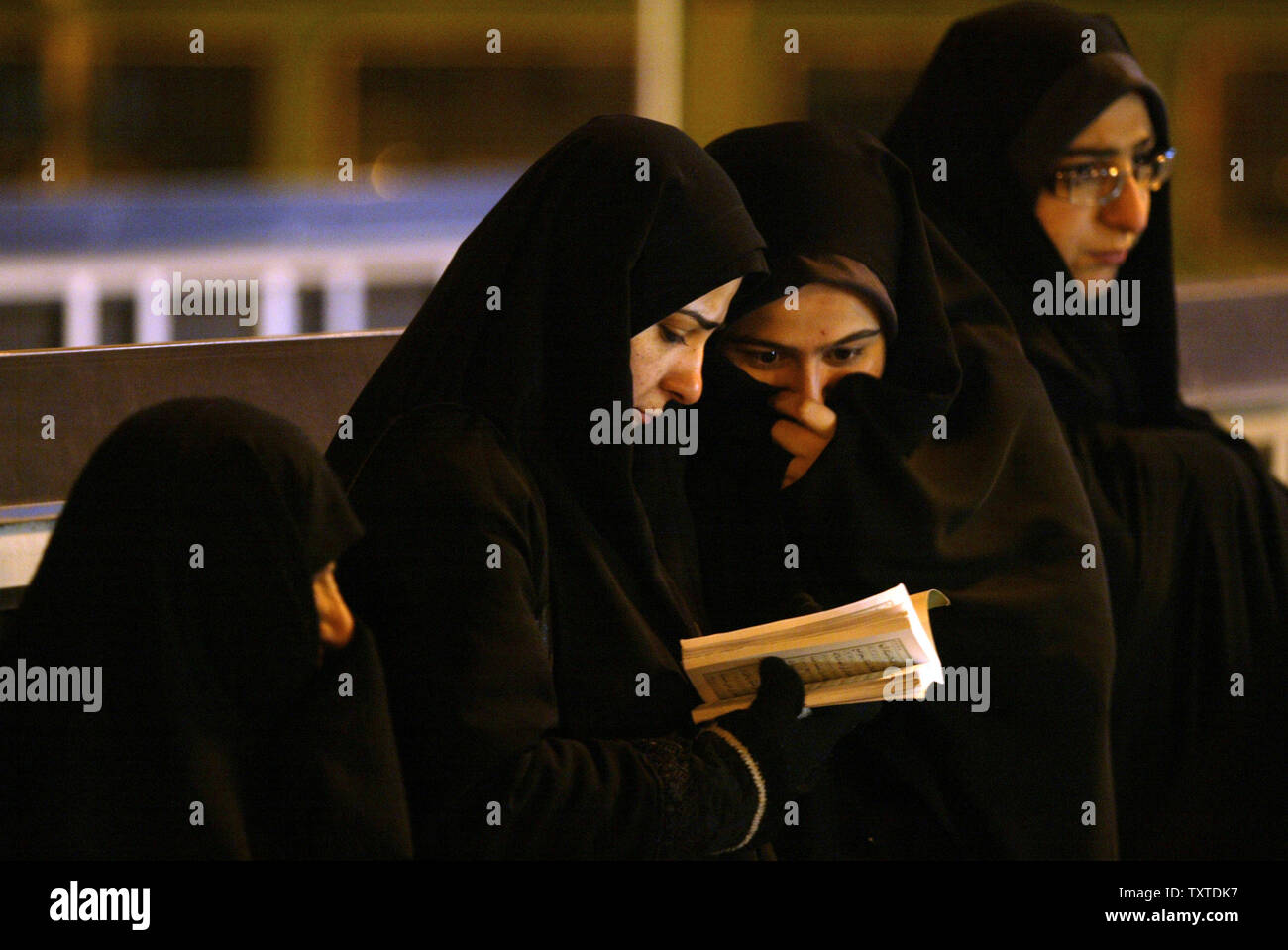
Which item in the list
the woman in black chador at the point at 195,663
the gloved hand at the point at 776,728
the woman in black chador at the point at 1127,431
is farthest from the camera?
the woman in black chador at the point at 1127,431

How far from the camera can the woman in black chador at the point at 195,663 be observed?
1.34 meters

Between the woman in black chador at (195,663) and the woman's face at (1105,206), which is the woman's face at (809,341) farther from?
the woman in black chador at (195,663)

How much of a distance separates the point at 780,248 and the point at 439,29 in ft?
11.9

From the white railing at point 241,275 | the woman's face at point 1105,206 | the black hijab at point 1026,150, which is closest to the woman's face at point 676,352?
the black hijab at point 1026,150

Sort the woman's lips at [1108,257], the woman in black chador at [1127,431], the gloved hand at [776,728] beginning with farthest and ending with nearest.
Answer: the woman's lips at [1108,257] < the woman in black chador at [1127,431] < the gloved hand at [776,728]

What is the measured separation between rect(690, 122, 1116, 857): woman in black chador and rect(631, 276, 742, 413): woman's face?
252mm

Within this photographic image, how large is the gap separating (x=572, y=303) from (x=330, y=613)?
0.42 meters

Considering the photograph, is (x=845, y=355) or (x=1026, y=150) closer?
(x=845, y=355)

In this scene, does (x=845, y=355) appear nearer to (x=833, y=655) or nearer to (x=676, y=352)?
(x=676, y=352)

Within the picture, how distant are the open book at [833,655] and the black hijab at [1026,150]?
0.82 m

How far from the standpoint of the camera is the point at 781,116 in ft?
16.5

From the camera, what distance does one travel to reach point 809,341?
1934 millimetres

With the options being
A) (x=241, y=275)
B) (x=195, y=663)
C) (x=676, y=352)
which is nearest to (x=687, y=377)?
(x=676, y=352)

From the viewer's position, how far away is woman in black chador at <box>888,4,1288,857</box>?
2.28 m
